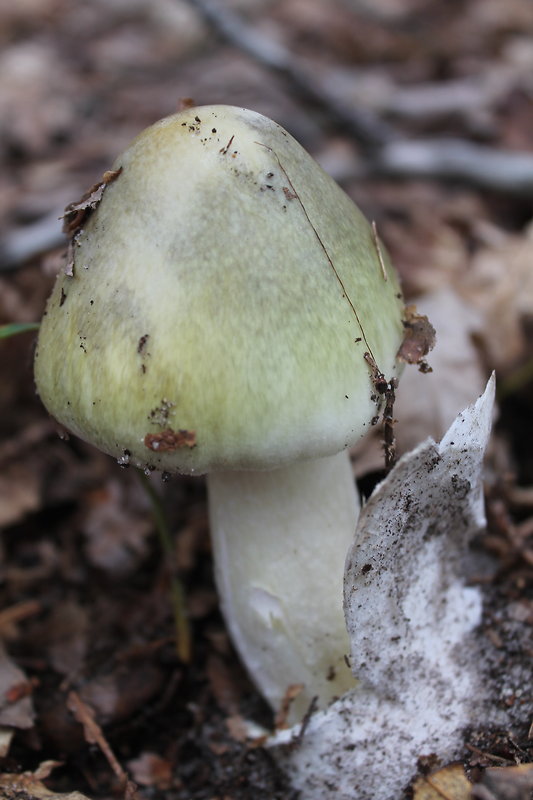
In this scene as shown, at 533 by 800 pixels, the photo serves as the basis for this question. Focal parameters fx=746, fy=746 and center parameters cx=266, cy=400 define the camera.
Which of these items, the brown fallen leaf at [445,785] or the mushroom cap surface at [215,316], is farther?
the brown fallen leaf at [445,785]

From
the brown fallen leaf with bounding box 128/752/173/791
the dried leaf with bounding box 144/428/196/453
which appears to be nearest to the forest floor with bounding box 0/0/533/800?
the brown fallen leaf with bounding box 128/752/173/791

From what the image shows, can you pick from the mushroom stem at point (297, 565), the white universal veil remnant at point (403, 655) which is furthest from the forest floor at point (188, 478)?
the mushroom stem at point (297, 565)

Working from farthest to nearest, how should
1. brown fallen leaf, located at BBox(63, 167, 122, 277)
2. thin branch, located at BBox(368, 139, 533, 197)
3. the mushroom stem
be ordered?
thin branch, located at BBox(368, 139, 533, 197)
the mushroom stem
brown fallen leaf, located at BBox(63, 167, 122, 277)

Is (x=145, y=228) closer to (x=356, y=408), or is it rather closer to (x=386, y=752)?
(x=356, y=408)

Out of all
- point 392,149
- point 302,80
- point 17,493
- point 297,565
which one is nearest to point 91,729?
point 297,565

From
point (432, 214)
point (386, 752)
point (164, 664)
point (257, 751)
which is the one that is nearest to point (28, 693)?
point (164, 664)

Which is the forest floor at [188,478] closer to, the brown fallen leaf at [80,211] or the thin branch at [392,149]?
the thin branch at [392,149]

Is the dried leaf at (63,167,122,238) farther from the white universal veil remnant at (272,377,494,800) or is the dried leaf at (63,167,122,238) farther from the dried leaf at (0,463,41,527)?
the dried leaf at (0,463,41,527)
